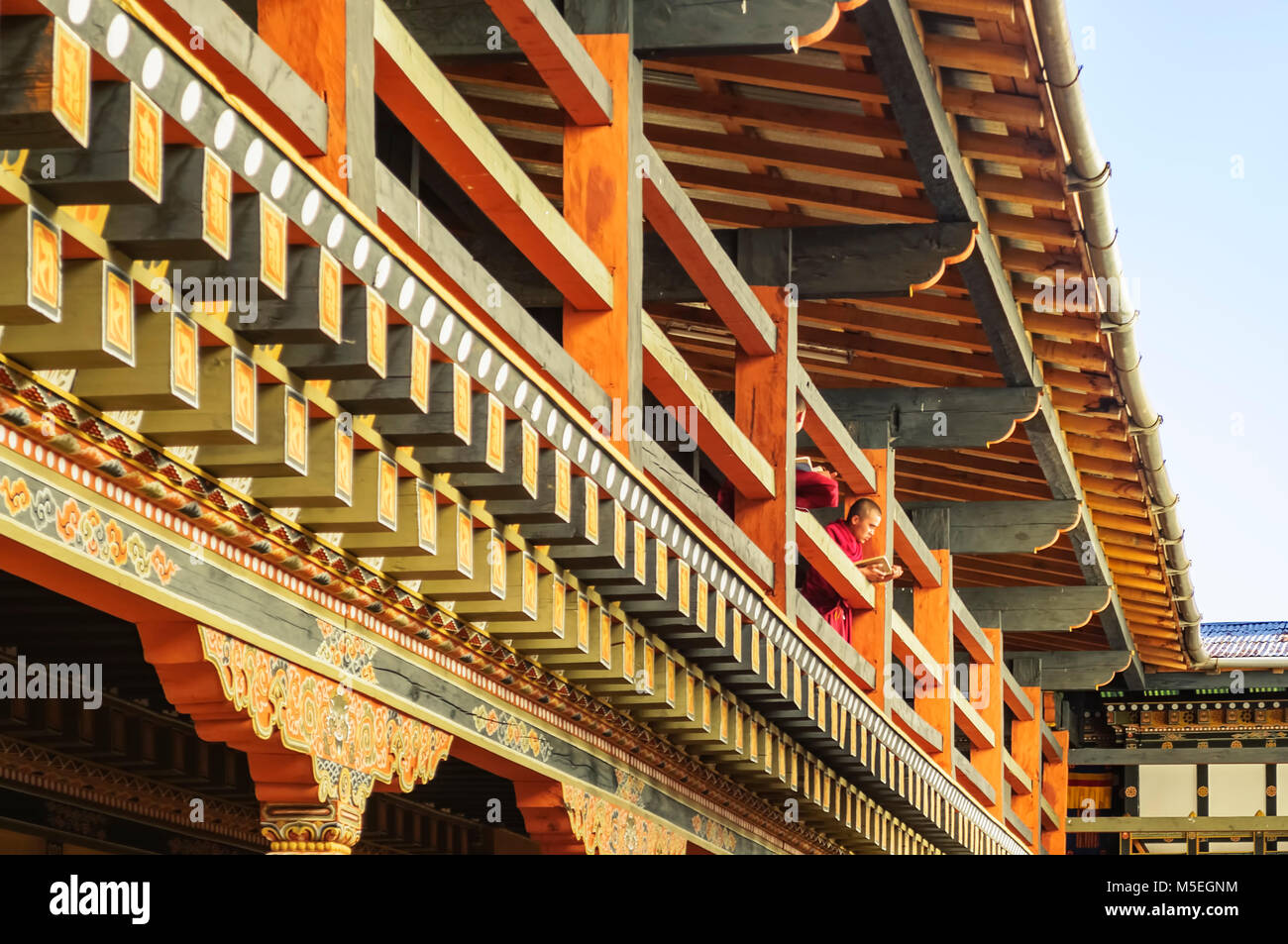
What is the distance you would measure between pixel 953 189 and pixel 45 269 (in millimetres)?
4869

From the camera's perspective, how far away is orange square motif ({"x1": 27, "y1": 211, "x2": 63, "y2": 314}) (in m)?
2.77

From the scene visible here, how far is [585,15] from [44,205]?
11.0ft

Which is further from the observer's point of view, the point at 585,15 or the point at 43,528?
the point at 585,15

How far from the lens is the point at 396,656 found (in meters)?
4.44

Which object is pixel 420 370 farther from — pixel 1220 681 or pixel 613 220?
pixel 1220 681

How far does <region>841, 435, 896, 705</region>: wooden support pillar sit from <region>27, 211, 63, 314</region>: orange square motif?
20.4 feet

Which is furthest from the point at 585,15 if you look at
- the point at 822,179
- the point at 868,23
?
the point at 822,179

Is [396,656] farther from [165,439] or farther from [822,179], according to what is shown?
[822,179]

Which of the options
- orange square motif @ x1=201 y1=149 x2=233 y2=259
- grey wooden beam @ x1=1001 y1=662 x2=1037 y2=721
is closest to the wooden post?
grey wooden beam @ x1=1001 y1=662 x2=1037 y2=721

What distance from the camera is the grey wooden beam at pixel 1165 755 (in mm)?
15734

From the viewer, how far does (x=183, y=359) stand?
10.4 feet

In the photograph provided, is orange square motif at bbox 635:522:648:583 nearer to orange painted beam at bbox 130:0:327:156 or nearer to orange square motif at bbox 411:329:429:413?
orange square motif at bbox 411:329:429:413

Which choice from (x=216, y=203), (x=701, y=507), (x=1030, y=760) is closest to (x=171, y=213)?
(x=216, y=203)

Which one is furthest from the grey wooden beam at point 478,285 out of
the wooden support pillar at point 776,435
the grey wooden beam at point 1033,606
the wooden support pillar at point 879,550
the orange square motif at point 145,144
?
the grey wooden beam at point 1033,606
